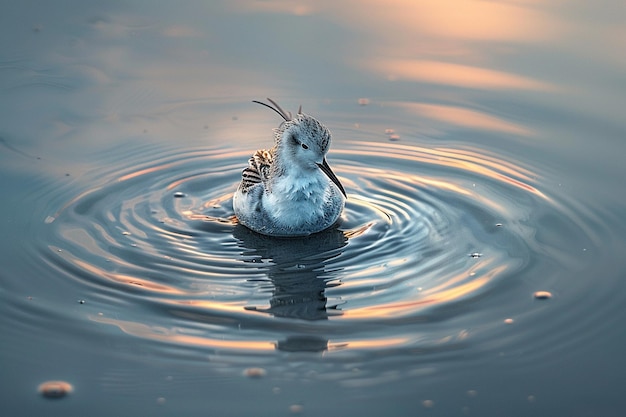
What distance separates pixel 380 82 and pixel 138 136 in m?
2.40

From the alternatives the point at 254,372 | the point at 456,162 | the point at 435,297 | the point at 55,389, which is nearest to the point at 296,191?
the point at 456,162

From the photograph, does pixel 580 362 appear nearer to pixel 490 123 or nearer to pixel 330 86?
pixel 490 123

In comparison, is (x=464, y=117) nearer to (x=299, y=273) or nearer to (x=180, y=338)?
(x=299, y=273)

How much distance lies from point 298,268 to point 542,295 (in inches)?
64.9

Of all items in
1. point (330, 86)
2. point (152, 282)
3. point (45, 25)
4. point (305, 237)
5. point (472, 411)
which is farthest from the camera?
point (45, 25)

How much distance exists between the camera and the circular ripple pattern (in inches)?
225

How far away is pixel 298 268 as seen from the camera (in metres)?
6.68

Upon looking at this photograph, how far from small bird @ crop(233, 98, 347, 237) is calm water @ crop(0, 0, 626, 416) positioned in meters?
0.13

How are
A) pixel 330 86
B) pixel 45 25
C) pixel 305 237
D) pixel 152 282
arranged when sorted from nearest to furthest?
1. pixel 152 282
2. pixel 305 237
3. pixel 330 86
4. pixel 45 25

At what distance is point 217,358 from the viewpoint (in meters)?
5.36

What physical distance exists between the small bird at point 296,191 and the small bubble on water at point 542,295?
172 centimetres

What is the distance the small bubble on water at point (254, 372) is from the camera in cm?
523

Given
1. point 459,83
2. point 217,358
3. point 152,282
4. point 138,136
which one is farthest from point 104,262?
point 459,83

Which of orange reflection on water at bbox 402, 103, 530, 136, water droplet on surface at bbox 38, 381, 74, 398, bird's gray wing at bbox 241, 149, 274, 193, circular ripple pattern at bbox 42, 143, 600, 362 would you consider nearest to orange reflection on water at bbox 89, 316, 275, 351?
circular ripple pattern at bbox 42, 143, 600, 362
